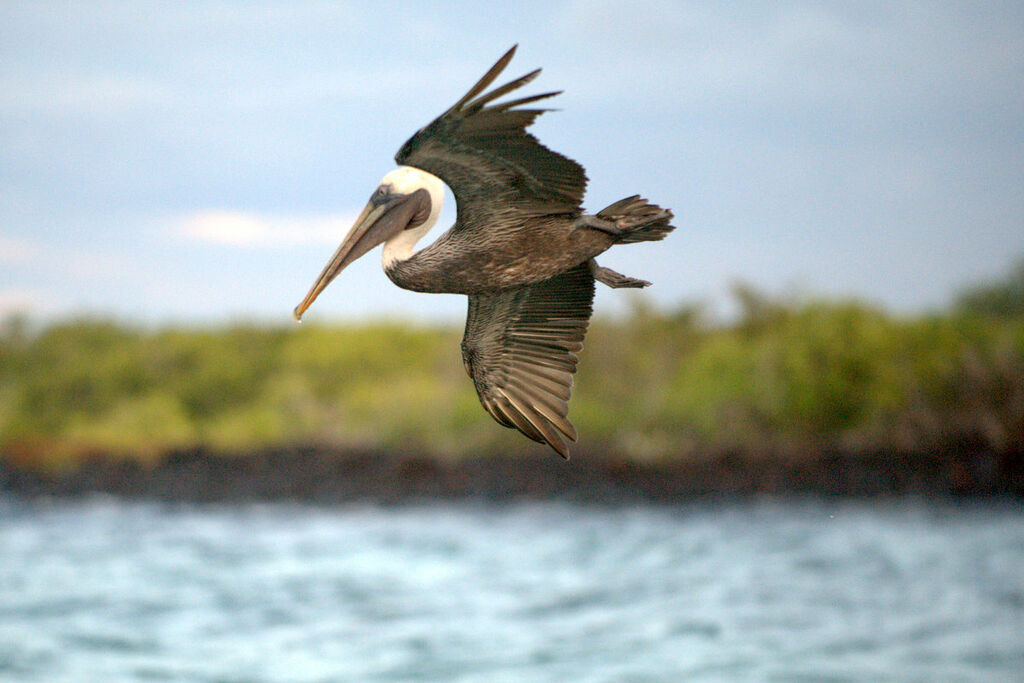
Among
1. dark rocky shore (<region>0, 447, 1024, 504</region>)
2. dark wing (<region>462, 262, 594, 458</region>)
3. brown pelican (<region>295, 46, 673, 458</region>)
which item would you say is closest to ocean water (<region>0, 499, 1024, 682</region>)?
dark rocky shore (<region>0, 447, 1024, 504</region>)

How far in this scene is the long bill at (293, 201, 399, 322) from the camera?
233 cm

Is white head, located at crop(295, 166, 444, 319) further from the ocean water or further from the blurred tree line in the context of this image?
the blurred tree line

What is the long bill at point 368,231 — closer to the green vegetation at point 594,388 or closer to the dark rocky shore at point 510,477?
the dark rocky shore at point 510,477

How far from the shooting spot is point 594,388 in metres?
18.2

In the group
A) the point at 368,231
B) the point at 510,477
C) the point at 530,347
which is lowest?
the point at 510,477

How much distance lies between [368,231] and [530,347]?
818 mm

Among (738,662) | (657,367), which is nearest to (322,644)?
(738,662)

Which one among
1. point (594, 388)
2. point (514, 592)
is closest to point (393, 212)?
point (514, 592)

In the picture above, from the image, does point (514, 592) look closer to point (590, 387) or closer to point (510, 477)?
point (510, 477)

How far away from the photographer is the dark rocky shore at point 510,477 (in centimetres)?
1625

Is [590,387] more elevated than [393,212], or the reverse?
[590,387]

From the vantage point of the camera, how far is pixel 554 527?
1625 cm

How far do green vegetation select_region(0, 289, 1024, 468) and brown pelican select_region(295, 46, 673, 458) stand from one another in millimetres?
14779

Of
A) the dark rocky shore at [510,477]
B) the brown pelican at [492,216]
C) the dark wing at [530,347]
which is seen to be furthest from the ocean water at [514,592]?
the brown pelican at [492,216]
